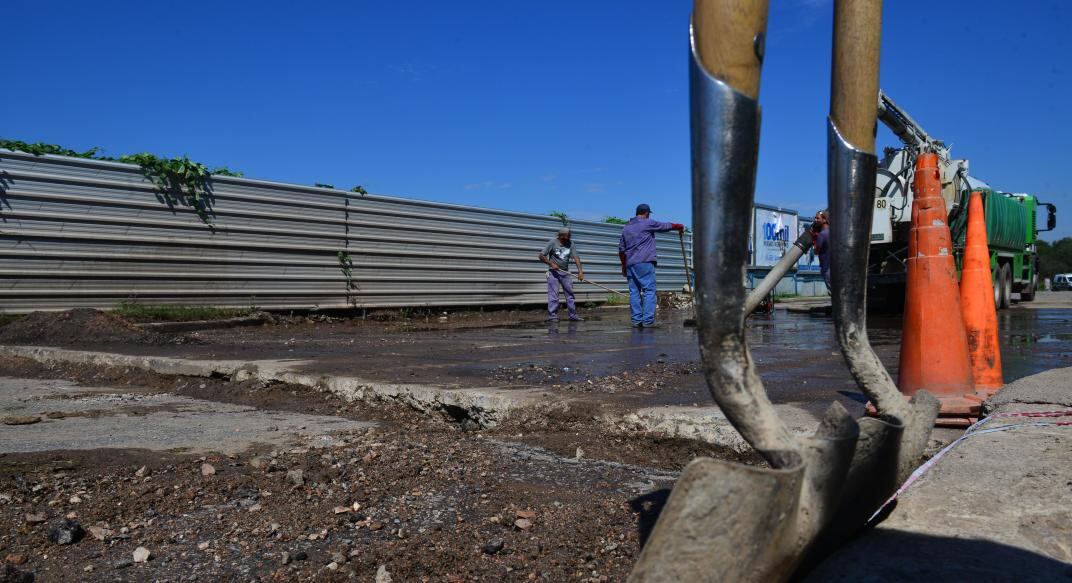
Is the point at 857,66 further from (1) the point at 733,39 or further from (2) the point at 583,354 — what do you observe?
(2) the point at 583,354

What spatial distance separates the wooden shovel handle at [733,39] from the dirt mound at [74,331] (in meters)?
7.59

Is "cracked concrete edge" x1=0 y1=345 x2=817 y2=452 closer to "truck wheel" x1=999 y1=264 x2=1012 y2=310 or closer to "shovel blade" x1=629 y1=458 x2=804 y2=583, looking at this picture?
"shovel blade" x1=629 y1=458 x2=804 y2=583

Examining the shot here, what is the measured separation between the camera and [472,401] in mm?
3979

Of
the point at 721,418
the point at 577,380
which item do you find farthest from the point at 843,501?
the point at 577,380

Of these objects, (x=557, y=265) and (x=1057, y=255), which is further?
(x=1057, y=255)

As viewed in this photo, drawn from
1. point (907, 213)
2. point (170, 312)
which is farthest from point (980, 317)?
point (907, 213)

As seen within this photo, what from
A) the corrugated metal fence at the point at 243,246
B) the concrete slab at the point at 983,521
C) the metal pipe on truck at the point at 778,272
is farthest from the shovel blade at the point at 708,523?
the corrugated metal fence at the point at 243,246

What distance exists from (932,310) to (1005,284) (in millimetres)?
14864

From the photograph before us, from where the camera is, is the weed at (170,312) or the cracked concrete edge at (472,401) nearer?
the cracked concrete edge at (472,401)

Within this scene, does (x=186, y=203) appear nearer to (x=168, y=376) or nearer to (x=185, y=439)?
Answer: (x=168, y=376)

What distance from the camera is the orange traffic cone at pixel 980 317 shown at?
386cm

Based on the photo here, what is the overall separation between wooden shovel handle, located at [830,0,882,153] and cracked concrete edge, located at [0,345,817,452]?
1.66 m

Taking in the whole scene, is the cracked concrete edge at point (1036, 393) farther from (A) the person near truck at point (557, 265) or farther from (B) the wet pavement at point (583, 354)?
(A) the person near truck at point (557, 265)

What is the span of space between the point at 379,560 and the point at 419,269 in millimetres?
12465
